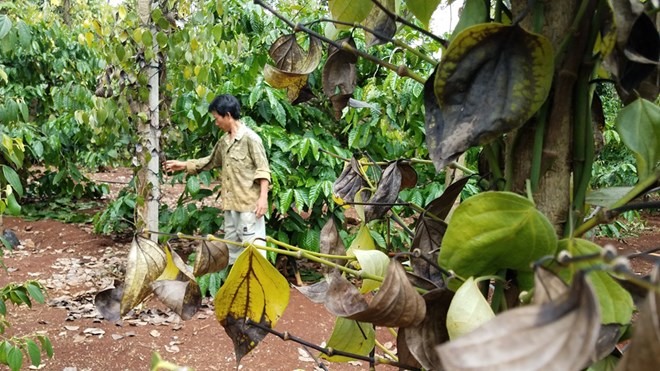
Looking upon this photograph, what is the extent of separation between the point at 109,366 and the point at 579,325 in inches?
94.3

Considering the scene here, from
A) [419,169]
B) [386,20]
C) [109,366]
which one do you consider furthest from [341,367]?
[386,20]

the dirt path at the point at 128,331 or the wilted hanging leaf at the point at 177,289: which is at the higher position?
the wilted hanging leaf at the point at 177,289

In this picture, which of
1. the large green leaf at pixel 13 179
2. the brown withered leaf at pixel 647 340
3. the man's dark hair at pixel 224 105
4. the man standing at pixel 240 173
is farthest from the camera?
the man standing at pixel 240 173

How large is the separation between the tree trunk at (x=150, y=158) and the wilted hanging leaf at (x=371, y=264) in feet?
7.45

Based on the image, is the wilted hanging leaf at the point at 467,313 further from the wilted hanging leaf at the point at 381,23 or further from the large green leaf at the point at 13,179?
the large green leaf at the point at 13,179

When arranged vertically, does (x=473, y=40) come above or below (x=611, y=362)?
above

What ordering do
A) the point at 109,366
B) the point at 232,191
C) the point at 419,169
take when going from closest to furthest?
the point at 109,366
the point at 232,191
the point at 419,169

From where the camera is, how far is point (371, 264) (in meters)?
0.50

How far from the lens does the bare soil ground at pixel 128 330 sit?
7.68 ft

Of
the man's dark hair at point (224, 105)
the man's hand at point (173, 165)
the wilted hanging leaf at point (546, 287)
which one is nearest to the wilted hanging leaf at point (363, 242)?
the wilted hanging leaf at point (546, 287)

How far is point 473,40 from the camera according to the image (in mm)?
362

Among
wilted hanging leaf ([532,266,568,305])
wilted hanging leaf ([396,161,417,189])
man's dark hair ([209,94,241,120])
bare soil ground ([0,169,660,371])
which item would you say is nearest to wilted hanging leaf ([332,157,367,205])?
wilted hanging leaf ([396,161,417,189])

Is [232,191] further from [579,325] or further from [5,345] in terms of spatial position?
[579,325]

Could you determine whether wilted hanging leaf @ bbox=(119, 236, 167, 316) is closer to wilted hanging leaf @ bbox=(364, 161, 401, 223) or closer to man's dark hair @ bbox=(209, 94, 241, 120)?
wilted hanging leaf @ bbox=(364, 161, 401, 223)
